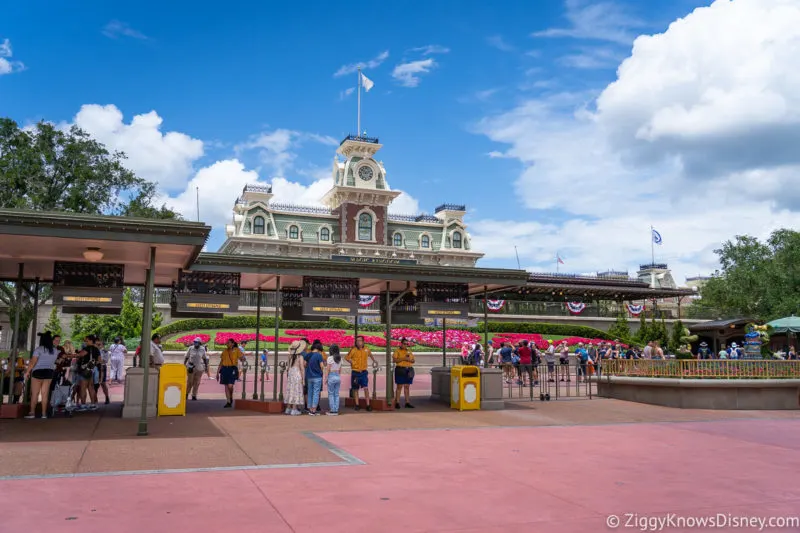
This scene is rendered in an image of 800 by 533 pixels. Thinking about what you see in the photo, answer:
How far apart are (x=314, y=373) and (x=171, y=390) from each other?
3.16 meters

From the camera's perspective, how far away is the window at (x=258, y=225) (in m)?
68.9

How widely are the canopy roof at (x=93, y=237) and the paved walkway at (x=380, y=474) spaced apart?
11.3 feet

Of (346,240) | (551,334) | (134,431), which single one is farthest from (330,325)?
(134,431)

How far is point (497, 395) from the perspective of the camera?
17250mm

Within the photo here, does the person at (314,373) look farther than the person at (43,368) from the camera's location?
Yes

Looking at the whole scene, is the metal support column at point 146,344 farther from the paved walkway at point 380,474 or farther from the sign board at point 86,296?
the sign board at point 86,296

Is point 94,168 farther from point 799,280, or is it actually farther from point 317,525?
point 799,280

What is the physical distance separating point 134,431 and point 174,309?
5.84 metres

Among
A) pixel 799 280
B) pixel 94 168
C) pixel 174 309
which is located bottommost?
pixel 174 309

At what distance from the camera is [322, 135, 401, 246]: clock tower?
2835 inches

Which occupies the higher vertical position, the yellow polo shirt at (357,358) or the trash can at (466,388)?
the yellow polo shirt at (357,358)

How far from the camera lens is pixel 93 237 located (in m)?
11.8

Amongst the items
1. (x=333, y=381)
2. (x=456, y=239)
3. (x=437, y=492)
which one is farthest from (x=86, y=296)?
(x=456, y=239)

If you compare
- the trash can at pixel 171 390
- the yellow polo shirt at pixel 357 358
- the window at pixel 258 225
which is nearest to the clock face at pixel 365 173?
the window at pixel 258 225
